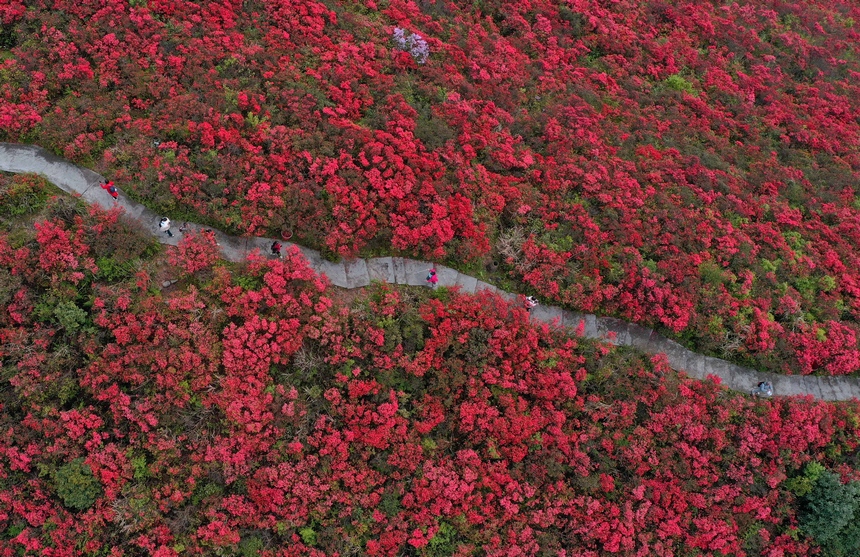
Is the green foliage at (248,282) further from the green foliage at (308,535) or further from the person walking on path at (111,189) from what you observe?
the green foliage at (308,535)

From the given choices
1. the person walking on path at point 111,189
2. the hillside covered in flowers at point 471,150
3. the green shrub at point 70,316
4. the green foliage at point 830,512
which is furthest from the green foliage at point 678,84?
the green shrub at point 70,316

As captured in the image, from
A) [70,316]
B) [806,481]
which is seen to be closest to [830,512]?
[806,481]

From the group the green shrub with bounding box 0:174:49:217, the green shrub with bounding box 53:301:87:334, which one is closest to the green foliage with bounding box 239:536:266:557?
the green shrub with bounding box 53:301:87:334

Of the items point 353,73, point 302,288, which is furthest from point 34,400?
point 353,73

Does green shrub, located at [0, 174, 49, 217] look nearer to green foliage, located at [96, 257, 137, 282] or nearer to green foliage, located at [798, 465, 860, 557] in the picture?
green foliage, located at [96, 257, 137, 282]

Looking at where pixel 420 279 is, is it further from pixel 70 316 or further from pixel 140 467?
pixel 70 316

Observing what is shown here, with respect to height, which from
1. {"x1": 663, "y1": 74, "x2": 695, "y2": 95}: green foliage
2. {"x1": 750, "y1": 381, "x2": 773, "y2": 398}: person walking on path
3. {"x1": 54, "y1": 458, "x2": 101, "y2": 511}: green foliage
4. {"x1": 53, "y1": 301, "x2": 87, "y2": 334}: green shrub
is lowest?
{"x1": 54, "y1": 458, "x2": 101, "y2": 511}: green foliage
